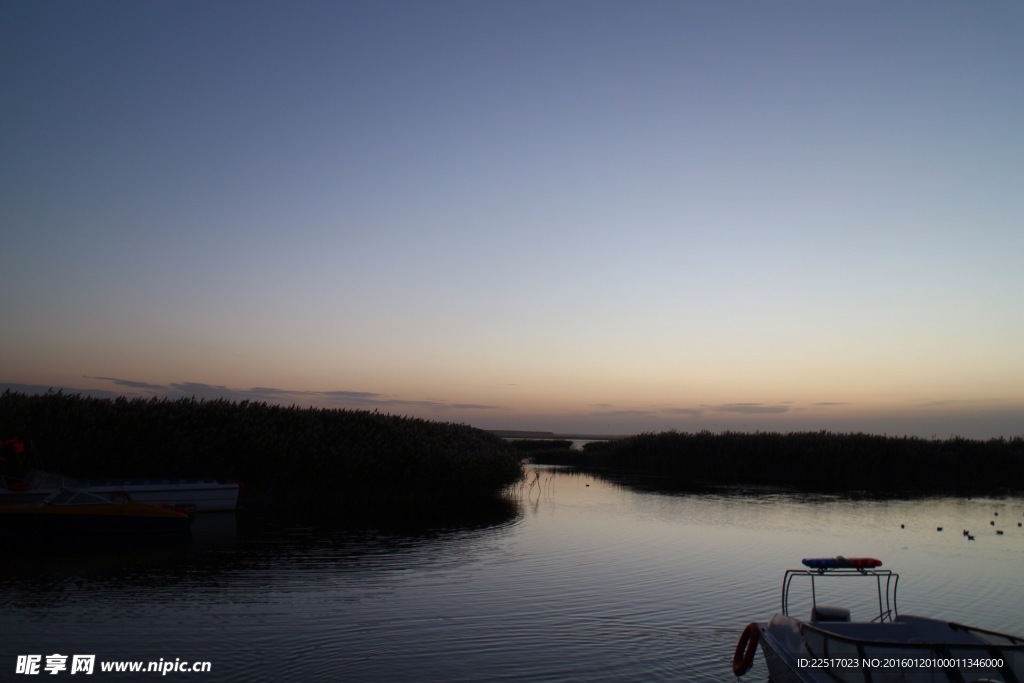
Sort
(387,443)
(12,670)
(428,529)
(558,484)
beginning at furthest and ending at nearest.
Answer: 1. (558,484)
2. (387,443)
3. (428,529)
4. (12,670)

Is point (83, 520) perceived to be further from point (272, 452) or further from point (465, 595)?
point (465, 595)

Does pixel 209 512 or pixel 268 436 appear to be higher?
pixel 268 436

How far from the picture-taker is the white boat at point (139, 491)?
18734 millimetres

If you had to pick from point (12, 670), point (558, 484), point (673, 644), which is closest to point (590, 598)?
point (673, 644)

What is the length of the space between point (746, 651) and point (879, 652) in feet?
7.53

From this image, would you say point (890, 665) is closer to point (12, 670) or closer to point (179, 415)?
point (12, 670)

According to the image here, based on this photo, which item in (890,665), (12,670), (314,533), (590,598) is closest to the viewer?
(890,665)

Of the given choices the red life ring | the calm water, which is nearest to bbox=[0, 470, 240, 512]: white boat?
the calm water

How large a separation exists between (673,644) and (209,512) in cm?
1697

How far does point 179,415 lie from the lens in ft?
85.6

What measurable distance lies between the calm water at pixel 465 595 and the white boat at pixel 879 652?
77 centimetres

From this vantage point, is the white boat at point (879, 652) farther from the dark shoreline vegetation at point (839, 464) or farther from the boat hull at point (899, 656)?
the dark shoreline vegetation at point (839, 464)

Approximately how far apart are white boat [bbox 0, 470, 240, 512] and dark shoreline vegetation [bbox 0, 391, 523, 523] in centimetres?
240

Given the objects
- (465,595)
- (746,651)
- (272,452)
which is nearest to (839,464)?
(272,452)
